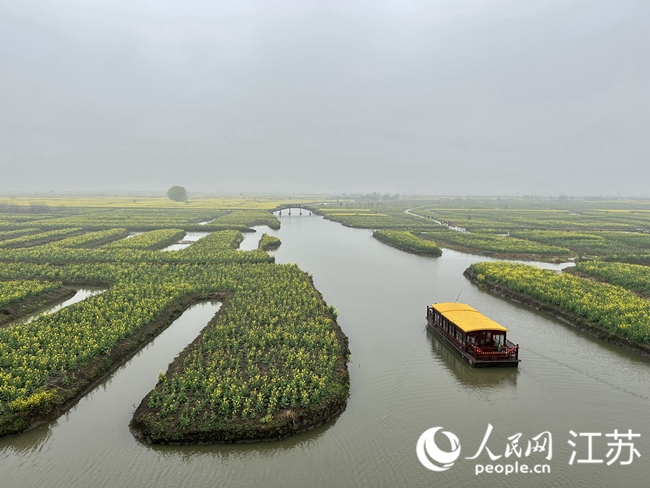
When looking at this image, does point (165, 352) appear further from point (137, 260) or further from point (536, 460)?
point (137, 260)

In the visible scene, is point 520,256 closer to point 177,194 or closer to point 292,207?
point 292,207

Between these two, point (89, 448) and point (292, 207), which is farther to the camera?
point (292, 207)

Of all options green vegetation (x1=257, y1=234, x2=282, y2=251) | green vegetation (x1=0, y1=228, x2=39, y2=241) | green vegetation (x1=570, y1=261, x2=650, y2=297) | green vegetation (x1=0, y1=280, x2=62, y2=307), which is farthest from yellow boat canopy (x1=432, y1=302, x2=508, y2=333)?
green vegetation (x1=0, y1=228, x2=39, y2=241)

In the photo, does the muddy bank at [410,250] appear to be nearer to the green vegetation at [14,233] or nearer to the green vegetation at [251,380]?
the green vegetation at [251,380]

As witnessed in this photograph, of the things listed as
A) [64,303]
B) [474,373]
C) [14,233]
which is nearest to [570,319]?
[474,373]

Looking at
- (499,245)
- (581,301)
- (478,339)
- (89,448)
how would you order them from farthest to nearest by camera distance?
(499,245) → (581,301) → (478,339) → (89,448)

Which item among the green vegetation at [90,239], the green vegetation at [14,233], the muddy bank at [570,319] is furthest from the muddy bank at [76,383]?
the green vegetation at [14,233]

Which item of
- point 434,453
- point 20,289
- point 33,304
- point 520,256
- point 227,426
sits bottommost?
point 434,453
